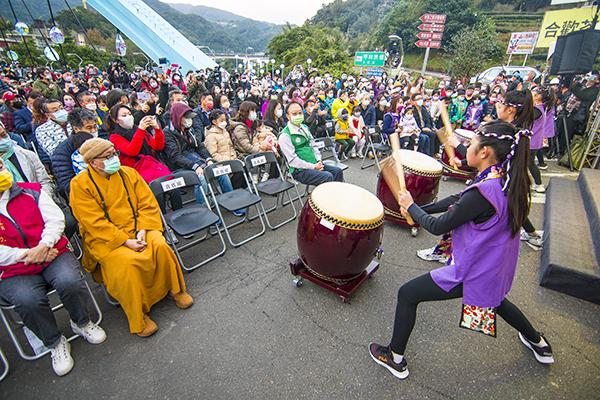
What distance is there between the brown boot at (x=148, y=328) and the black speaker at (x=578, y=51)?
10.4m

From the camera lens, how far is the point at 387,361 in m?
2.21

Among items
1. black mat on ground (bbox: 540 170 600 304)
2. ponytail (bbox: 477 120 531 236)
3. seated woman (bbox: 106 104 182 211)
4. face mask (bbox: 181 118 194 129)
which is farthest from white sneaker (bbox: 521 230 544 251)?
face mask (bbox: 181 118 194 129)

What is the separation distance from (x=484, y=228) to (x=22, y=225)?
3.30 meters

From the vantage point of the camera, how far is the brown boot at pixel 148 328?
2.46m

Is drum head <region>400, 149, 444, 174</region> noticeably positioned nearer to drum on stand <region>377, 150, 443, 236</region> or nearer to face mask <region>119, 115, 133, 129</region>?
drum on stand <region>377, 150, 443, 236</region>

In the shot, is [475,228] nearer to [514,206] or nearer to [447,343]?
[514,206]

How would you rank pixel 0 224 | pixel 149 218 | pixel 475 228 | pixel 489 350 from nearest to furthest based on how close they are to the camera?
pixel 475 228 → pixel 0 224 → pixel 489 350 → pixel 149 218

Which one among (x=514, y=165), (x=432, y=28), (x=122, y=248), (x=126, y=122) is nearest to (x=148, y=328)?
(x=122, y=248)

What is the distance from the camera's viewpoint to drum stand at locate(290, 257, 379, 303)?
283cm

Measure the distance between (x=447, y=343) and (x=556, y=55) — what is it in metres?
9.44

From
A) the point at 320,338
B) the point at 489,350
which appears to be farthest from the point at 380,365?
the point at 489,350

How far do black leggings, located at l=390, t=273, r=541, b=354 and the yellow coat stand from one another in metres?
2.00

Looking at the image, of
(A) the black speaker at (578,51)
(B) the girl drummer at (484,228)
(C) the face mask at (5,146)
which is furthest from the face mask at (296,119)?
(A) the black speaker at (578,51)

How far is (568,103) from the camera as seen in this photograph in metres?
7.07
